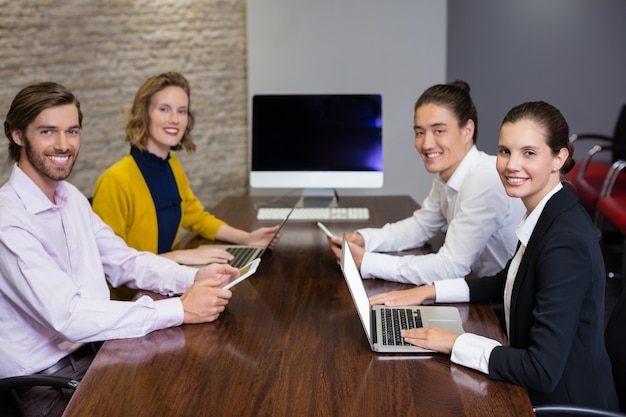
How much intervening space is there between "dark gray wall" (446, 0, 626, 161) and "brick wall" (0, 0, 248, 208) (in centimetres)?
151

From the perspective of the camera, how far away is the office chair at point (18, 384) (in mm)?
1372

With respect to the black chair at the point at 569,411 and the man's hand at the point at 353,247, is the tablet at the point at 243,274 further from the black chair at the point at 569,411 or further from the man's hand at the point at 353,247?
the black chair at the point at 569,411

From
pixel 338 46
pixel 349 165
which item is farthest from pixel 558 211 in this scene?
pixel 338 46

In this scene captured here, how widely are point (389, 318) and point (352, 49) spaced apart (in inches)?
95.1

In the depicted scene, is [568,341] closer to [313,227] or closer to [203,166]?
[313,227]

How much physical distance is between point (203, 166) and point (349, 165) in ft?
4.44

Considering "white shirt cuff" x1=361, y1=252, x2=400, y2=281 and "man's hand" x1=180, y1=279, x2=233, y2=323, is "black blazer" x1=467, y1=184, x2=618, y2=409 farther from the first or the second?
"man's hand" x1=180, y1=279, x2=233, y2=323

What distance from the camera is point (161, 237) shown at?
2234 millimetres

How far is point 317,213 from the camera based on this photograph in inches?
101

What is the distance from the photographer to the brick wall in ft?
10.6

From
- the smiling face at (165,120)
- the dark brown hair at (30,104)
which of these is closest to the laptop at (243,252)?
the smiling face at (165,120)

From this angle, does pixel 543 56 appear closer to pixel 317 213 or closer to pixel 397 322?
pixel 317 213

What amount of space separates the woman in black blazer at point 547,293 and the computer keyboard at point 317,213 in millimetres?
1078

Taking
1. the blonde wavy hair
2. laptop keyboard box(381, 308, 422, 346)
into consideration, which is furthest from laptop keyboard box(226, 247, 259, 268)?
laptop keyboard box(381, 308, 422, 346)
